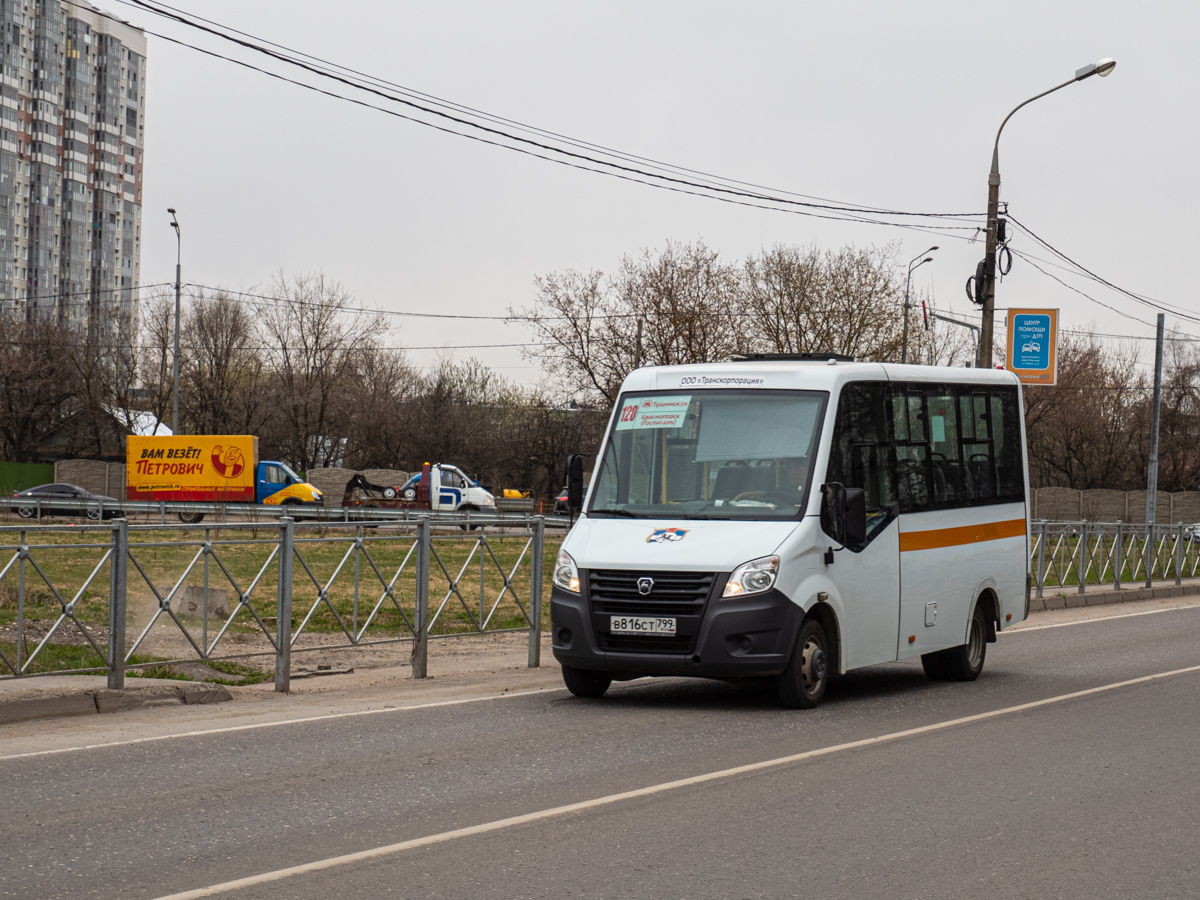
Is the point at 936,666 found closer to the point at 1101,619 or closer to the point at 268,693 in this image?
the point at 268,693

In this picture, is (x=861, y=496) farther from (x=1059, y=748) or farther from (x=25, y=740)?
(x=25, y=740)

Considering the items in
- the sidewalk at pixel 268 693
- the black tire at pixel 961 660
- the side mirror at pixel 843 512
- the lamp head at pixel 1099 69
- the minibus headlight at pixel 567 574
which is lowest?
the sidewalk at pixel 268 693

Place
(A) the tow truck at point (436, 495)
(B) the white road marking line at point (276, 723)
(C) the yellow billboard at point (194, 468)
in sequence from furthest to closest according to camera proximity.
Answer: (A) the tow truck at point (436, 495) < (C) the yellow billboard at point (194, 468) < (B) the white road marking line at point (276, 723)

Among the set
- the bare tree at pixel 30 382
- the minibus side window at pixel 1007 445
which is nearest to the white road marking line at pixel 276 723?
the minibus side window at pixel 1007 445

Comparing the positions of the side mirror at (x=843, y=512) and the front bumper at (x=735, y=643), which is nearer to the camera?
the front bumper at (x=735, y=643)

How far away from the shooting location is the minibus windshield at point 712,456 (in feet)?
33.1

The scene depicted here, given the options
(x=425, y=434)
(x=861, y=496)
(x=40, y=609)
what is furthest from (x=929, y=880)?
(x=425, y=434)

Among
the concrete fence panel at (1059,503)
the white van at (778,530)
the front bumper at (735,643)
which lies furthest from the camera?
the concrete fence panel at (1059,503)

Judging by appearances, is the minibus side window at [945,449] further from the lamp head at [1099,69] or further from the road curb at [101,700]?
the lamp head at [1099,69]

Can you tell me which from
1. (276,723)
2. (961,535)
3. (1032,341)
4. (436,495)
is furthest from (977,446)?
(436,495)

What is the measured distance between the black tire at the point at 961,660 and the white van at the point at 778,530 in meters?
0.02

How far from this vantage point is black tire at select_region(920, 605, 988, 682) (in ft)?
39.7

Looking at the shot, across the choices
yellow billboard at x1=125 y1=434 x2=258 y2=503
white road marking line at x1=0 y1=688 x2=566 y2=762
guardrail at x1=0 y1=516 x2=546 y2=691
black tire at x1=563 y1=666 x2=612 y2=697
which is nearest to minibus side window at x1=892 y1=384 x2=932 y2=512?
black tire at x1=563 y1=666 x2=612 y2=697

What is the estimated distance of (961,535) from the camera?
39.1 feet
